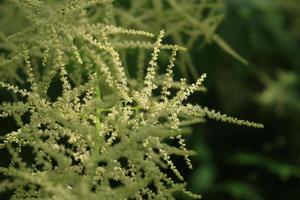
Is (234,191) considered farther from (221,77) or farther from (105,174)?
(105,174)

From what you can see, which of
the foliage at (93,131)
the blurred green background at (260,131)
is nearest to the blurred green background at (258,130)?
the blurred green background at (260,131)

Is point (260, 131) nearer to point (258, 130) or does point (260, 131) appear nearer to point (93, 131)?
point (258, 130)

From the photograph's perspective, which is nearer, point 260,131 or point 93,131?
point 93,131

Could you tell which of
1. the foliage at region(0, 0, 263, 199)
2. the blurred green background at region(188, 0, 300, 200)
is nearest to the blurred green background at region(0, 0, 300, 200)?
the blurred green background at region(188, 0, 300, 200)

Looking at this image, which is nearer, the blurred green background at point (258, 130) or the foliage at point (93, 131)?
the foliage at point (93, 131)

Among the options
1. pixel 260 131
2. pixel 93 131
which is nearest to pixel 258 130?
pixel 260 131

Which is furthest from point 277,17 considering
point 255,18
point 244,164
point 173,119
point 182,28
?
point 173,119

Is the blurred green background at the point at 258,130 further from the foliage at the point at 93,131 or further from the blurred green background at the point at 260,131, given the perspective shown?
the foliage at the point at 93,131

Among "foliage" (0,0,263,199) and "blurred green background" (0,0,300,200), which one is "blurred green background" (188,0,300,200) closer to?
"blurred green background" (0,0,300,200)
